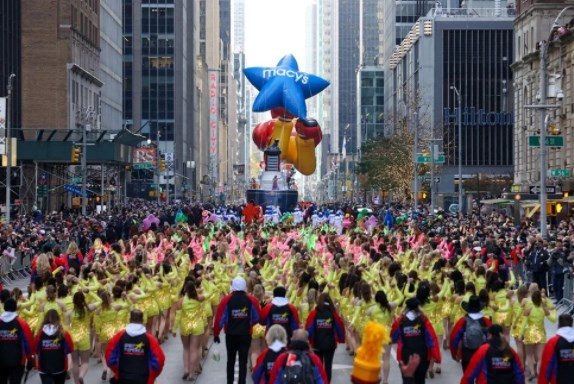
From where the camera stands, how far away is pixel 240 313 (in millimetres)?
14562

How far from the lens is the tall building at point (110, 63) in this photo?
325 feet

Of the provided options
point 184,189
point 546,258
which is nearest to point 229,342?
point 546,258

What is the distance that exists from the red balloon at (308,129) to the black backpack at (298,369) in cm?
6669

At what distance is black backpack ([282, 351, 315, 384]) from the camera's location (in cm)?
1025

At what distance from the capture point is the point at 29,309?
1536 centimetres

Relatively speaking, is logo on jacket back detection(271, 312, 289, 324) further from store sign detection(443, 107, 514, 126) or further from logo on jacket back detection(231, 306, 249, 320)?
store sign detection(443, 107, 514, 126)

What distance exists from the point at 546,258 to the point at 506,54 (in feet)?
270

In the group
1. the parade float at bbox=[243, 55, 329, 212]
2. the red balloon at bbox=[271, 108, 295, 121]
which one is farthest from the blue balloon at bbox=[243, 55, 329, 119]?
the red balloon at bbox=[271, 108, 295, 121]

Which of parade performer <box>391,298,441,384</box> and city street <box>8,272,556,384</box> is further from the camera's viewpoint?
city street <box>8,272,556,384</box>

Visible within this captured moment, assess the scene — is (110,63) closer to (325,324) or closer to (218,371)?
(218,371)

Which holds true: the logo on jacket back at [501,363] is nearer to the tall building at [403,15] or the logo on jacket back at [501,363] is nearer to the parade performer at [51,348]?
the parade performer at [51,348]

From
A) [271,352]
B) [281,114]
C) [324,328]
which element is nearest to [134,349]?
[271,352]

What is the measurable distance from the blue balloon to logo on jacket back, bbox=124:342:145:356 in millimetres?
62170

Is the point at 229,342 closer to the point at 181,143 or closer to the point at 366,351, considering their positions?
→ the point at 366,351
